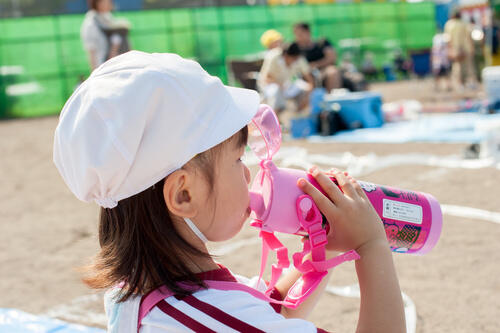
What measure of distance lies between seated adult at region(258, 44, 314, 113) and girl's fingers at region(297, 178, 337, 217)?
7.43 metres

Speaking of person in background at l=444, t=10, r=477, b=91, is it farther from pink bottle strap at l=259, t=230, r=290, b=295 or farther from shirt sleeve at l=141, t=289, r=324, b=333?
shirt sleeve at l=141, t=289, r=324, b=333

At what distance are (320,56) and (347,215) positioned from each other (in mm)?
8630

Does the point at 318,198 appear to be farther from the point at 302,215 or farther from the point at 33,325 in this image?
the point at 33,325

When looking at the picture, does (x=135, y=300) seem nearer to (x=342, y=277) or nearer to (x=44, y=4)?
(x=342, y=277)

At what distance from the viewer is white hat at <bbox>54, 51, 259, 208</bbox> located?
108 centimetres

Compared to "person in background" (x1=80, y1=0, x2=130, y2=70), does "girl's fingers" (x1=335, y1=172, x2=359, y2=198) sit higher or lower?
lower

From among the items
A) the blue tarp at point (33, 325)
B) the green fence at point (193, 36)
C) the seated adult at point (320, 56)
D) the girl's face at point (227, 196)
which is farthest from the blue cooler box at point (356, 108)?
the green fence at point (193, 36)

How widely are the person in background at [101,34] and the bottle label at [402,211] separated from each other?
5044 mm

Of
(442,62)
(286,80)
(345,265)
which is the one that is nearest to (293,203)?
(345,265)

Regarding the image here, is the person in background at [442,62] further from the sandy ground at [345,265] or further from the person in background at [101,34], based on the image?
the person in background at [101,34]

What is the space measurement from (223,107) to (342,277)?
1.98m

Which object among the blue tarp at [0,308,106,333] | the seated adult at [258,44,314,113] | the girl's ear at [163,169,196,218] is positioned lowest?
the blue tarp at [0,308,106,333]

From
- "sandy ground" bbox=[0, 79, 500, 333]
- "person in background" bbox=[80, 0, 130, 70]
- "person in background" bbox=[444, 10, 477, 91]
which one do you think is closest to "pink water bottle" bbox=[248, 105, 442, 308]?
"sandy ground" bbox=[0, 79, 500, 333]

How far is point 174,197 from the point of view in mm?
1182
